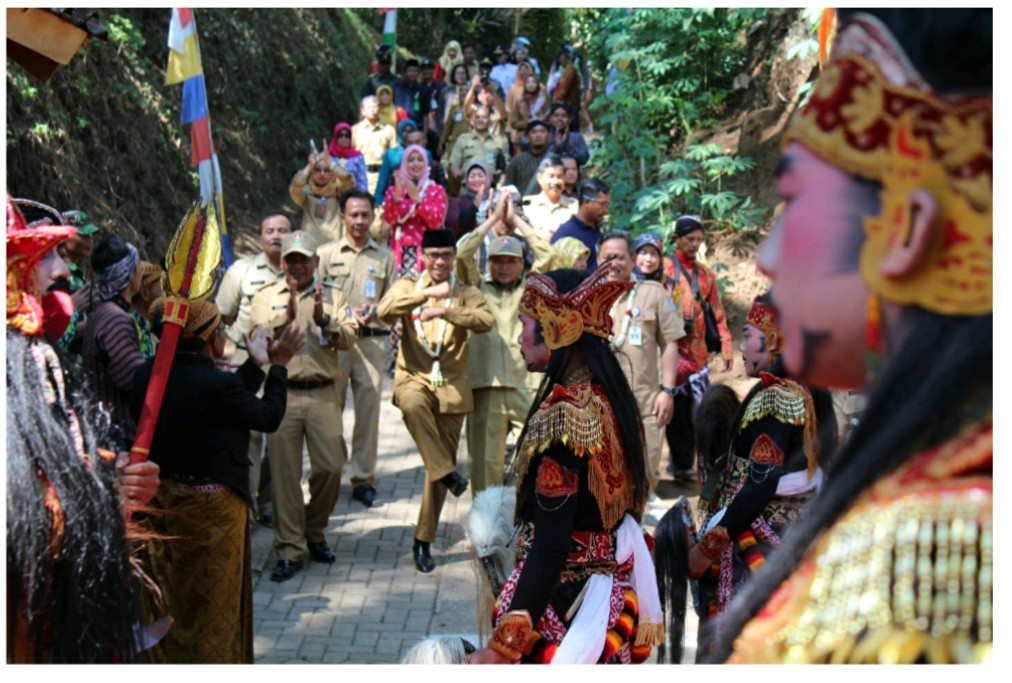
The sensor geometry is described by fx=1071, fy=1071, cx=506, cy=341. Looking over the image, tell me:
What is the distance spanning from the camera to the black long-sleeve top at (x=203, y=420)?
4.50 m

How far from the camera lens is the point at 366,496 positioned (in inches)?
316

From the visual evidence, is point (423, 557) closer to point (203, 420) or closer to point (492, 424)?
point (492, 424)

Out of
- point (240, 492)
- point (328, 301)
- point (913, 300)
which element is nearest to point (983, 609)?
point (913, 300)

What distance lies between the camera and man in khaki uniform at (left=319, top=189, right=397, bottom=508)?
7.96 m

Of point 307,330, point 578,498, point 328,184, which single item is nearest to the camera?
point 578,498

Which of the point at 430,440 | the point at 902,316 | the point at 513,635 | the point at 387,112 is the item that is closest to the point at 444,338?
the point at 430,440

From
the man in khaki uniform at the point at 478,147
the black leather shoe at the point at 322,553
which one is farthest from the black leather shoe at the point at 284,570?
the man in khaki uniform at the point at 478,147

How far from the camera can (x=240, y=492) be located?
4707 mm

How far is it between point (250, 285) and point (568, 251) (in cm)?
235

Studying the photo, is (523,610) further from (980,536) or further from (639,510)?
(980,536)

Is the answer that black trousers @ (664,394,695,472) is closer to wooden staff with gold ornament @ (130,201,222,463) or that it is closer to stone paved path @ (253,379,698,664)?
stone paved path @ (253,379,698,664)

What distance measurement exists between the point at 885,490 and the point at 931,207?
347 mm

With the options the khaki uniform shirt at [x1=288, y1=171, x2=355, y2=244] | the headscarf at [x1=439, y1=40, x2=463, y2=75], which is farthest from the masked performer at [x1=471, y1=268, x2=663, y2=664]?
the headscarf at [x1=439, y1=40, x2=463, y2=75]
